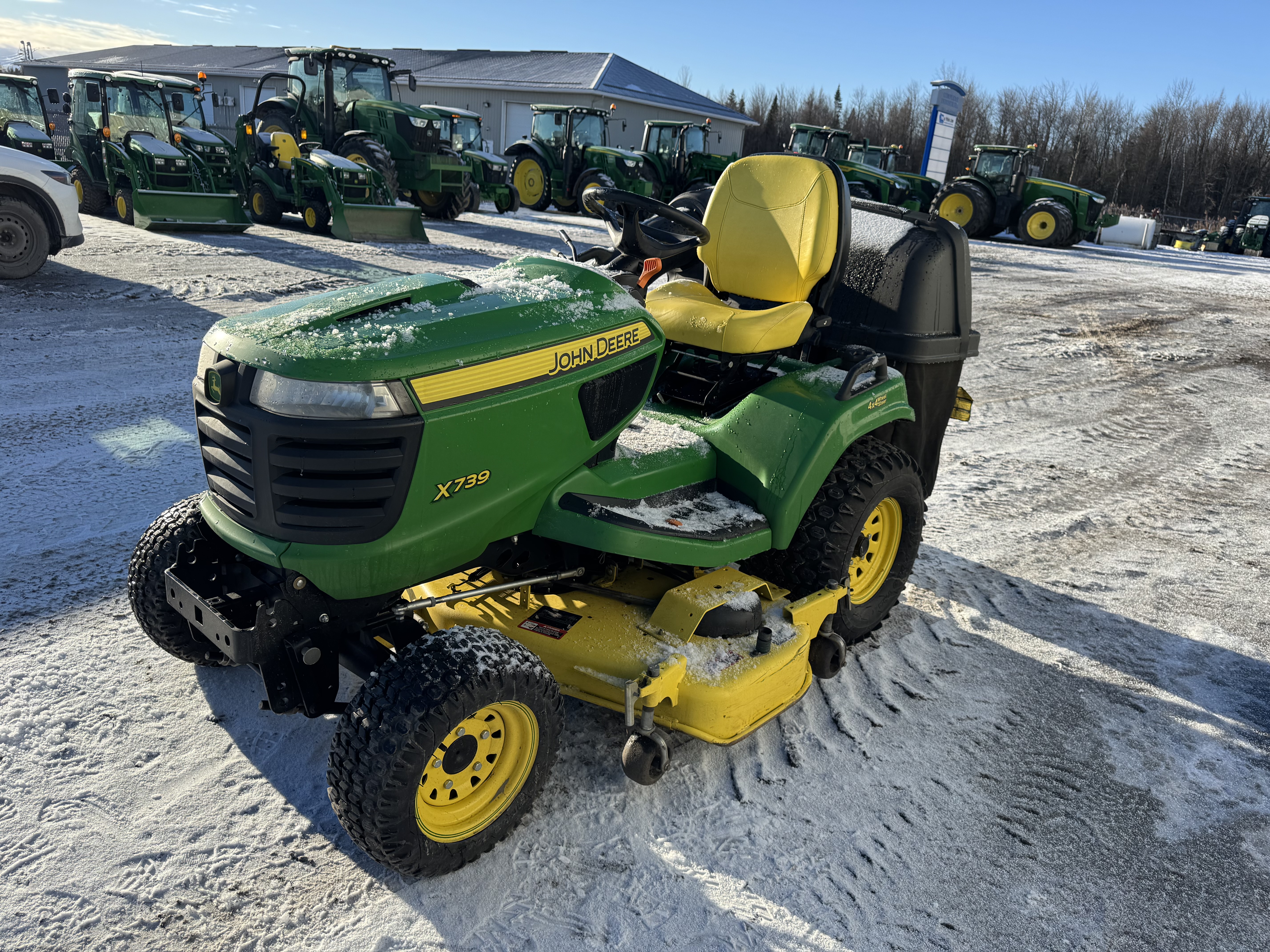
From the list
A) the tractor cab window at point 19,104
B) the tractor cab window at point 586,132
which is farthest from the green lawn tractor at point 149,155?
the tractor cab window at point 586,132

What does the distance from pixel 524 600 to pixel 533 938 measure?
0.96 m

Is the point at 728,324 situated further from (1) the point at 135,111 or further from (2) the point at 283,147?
(1) the point at 135,111

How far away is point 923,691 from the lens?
3.12 m

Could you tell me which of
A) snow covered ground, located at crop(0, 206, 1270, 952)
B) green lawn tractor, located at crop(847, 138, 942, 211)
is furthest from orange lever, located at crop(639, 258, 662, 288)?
green lawn tractor, located at crop(847, 138, 942, 211)

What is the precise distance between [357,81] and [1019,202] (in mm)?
13840

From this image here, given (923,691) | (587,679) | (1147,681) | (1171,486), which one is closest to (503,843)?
(587,679)

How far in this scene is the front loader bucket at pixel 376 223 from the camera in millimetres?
11148

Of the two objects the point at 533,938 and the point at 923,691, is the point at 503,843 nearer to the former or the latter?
the point at 533,938

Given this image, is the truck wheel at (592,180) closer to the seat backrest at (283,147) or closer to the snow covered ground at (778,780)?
the seat backrest at (283,147)

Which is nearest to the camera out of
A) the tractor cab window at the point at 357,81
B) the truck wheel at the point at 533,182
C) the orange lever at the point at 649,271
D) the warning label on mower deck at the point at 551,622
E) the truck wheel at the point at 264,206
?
the warning label on mower deck at the point at 551,622

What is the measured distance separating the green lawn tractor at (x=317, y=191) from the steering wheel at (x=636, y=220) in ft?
29.5

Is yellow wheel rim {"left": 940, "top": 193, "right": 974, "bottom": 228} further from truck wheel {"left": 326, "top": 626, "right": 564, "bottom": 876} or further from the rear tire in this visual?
truck wheel {"left": 326, "top": 626, "right": 564, "bottom": 876}

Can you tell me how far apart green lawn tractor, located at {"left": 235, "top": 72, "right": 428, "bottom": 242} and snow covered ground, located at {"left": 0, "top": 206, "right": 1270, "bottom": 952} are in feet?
22.4

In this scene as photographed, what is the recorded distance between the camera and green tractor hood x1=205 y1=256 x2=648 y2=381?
79.4 inches
